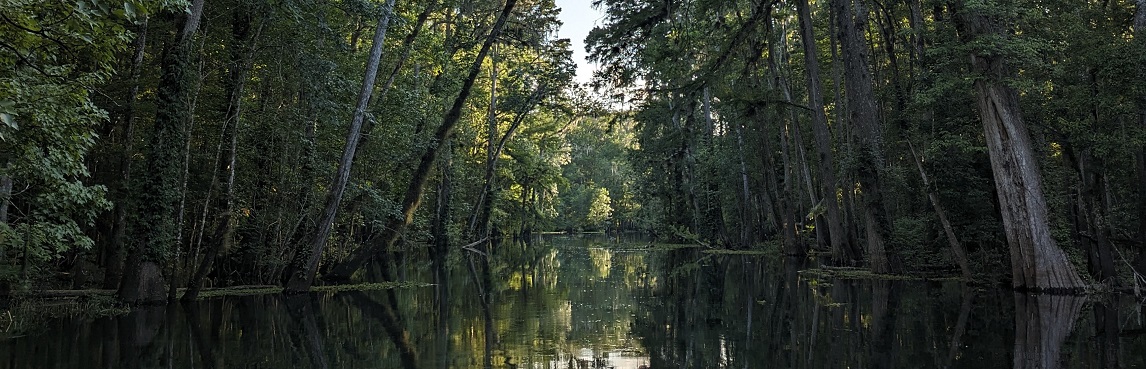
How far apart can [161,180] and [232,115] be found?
1.95m

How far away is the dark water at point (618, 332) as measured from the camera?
7.11 meters

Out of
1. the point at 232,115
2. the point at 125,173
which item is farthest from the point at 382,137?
the point at 125,173

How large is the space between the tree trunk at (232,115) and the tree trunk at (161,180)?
2.90 feet

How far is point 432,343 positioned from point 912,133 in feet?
40.5

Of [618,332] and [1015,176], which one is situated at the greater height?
[1015,176]

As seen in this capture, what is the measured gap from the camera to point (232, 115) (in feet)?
45.2

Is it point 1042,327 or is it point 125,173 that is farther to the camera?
point 125,173

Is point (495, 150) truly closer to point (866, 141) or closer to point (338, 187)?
point (338, 187)

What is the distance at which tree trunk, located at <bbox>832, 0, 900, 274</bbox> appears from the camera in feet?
54.5

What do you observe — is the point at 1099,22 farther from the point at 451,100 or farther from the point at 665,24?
the point at 451,100

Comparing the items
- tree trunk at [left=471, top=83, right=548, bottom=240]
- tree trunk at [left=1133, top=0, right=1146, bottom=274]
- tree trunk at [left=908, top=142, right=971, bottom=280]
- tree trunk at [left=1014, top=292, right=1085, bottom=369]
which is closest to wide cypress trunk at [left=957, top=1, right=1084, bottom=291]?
tree trunk at [left=1014, top=292, right=1085, bottom=369]

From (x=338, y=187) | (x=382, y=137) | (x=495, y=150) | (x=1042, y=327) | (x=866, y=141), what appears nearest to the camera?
(x=1042, y=327)

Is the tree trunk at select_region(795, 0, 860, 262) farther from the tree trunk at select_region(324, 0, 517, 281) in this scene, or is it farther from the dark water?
the tree trunk at select_region(324, 0, 517, 281)

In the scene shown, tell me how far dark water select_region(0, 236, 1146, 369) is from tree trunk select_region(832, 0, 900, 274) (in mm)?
2258
